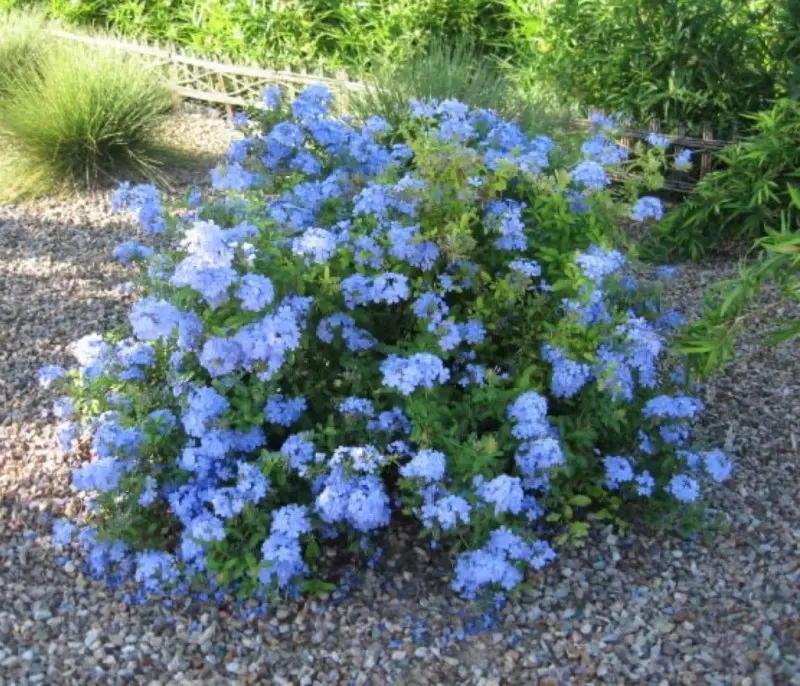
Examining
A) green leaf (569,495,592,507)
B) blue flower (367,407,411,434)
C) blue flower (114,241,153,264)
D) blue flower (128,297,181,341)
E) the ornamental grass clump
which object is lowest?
the ornamental grass clump

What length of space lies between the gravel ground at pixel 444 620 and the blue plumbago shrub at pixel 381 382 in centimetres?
10

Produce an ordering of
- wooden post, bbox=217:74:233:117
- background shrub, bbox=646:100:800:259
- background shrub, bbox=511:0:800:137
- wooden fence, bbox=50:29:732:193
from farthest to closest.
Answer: wooden post, bbox=217:74:233:117 < wooden fence, bbox=50:29:732:193 < background shrub, bbox=511:0:800:137 < background shrub, bbox=646:100:800:259

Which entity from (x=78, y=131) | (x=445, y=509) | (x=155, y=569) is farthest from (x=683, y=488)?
(x=78, y=131)

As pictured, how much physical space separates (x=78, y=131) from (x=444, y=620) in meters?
3.73

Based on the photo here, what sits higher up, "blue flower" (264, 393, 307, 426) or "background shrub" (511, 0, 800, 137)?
"background shrub" (511, 0, 800, 137)

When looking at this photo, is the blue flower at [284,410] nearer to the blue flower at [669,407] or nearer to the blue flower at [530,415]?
the blue flower at [530,415]

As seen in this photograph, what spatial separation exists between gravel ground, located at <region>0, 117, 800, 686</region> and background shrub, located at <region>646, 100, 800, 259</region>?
5.28 ft

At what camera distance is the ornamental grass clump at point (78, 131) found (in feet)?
17.5

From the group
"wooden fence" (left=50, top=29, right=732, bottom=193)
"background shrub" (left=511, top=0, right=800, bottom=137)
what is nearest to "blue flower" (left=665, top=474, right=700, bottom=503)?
"background shrub" (left=511, top=0, right=800, bottom=137)

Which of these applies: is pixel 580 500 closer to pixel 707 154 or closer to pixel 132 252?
pixel 132 252

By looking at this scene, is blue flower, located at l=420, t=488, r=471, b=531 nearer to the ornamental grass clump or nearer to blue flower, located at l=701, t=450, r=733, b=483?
blue flower, located at l=701, t=450, r=733, b=483

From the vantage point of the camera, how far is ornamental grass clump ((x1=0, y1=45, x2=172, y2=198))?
532 cm

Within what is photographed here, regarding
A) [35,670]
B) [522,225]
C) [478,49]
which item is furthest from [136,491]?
[478,49]

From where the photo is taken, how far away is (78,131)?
5.36 metres
